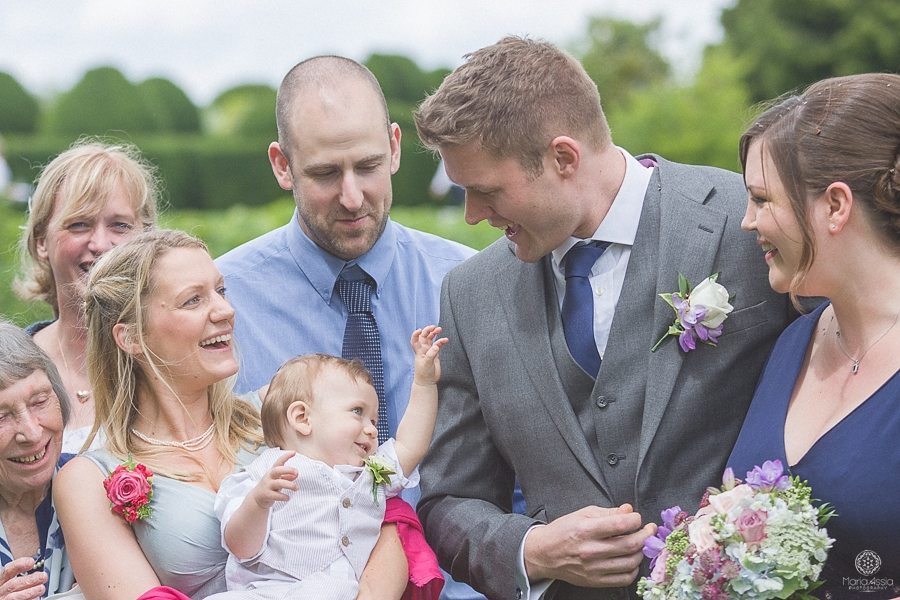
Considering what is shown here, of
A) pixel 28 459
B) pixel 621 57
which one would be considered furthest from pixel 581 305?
pixel 621 57

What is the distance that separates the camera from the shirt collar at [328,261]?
4844mm

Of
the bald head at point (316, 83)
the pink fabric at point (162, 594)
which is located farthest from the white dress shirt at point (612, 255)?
the bald head at point (316, 83)

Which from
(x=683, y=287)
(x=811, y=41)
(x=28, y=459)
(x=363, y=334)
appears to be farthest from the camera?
(x=811, y=41)

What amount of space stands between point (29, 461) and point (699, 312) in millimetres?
2214

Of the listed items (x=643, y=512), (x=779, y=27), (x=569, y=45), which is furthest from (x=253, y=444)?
(x=569, y=45)

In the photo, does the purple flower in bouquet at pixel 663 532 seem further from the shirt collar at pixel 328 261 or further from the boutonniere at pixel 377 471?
the shirt collar at pixel 328 261

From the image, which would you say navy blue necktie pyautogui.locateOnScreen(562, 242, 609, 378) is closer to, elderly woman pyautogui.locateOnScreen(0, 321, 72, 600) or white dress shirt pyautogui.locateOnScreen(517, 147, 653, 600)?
white dress shirt pyautogui.locateOnScreen(517, 147, 653, 600)

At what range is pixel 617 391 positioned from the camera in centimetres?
362

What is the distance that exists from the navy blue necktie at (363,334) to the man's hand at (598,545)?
119cm

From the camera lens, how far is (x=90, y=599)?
368 centimetres

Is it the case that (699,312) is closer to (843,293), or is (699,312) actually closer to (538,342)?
(843,293)

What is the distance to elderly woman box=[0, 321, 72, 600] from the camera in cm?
379

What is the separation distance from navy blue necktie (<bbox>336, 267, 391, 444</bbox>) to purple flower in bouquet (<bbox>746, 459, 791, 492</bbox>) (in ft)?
5.82

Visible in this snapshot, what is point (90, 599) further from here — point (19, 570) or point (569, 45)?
point (569, 45)
